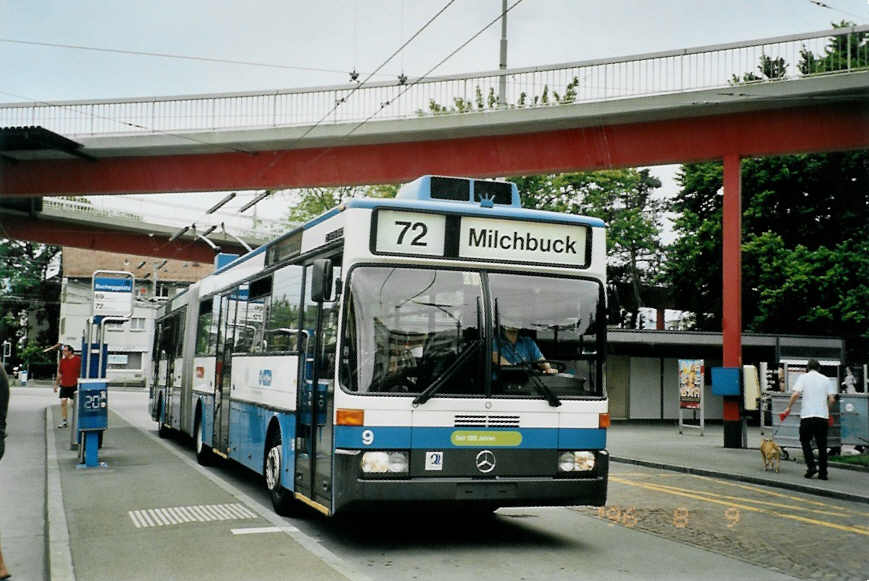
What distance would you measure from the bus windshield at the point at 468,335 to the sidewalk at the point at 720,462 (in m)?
6.78

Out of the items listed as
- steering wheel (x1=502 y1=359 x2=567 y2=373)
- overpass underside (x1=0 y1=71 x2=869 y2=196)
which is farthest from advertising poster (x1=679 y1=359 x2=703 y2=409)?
steering wheel (x1=502 y1=359 x2=567 y2=373)

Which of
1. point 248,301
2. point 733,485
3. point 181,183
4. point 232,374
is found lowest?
point 733,485

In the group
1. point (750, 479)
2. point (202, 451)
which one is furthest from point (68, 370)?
point (750, 479)

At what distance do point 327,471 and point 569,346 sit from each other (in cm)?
244

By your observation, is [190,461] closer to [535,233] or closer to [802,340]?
[535,233]

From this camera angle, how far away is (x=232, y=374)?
523 inches

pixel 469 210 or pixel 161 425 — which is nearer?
pixel 469 210

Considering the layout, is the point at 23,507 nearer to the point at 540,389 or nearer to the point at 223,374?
the point at 223,374

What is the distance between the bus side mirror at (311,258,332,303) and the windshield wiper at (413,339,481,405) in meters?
1.19

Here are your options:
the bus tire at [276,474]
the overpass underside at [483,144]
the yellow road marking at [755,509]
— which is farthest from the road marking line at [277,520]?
the overpass underside at [483,144]

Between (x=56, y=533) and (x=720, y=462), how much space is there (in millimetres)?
12942

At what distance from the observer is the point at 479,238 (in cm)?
857

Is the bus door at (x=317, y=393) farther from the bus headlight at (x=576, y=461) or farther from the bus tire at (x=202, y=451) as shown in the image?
the bus tire at (x=202, y=451)

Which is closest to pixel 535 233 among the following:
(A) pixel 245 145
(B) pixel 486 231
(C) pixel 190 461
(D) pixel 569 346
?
(B) pixel 486 231
